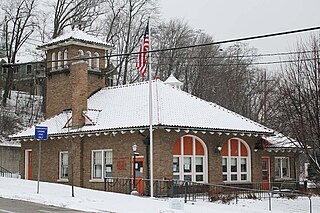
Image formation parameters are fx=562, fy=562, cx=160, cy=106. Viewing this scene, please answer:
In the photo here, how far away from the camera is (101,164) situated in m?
33.4

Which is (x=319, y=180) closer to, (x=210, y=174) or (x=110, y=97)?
(x=210, y=174)

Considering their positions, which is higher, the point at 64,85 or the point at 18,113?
the point at 64,85

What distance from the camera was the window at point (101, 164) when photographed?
108ft

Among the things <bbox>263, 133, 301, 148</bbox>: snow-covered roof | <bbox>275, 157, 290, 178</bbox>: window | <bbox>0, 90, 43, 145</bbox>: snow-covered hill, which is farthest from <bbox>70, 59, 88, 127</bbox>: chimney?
<bbox>0, 90, 43, 145</bbox>: snow-covered hill

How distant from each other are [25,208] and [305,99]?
1509 cm

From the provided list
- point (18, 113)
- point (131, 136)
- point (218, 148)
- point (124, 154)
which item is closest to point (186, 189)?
point (131, 136)

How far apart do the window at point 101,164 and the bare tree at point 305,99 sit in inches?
417

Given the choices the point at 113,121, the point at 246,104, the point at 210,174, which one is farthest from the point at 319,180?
the point at 246,104

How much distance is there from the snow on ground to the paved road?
32.1 inches

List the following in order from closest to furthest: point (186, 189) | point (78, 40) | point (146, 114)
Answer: point (186, 189) < point (146, 114) < point (78, 40)

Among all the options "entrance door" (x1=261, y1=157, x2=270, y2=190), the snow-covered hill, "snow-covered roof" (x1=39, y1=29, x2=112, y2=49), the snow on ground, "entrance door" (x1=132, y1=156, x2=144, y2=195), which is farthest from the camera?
the snow-covered hill

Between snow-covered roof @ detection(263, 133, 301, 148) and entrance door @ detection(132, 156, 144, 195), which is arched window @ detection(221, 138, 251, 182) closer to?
snow-covered roof @ detection(263, 133, 301, 148)

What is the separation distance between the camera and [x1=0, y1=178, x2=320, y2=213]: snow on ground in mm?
22578

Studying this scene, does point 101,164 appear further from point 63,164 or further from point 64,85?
point 64,85
